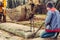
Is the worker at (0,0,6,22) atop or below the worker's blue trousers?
atop

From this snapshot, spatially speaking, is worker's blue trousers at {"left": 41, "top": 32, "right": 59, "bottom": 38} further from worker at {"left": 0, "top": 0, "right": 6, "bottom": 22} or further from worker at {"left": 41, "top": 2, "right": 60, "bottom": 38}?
worker at {"left": 0, "top": 0, "right": 6, "bottom": 22}

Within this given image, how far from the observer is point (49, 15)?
467 cm

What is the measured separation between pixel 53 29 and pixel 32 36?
800 mm

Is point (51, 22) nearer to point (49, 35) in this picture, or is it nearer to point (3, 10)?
point (49, 35)

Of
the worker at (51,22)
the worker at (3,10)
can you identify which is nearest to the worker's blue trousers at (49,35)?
the worker at (51,22)

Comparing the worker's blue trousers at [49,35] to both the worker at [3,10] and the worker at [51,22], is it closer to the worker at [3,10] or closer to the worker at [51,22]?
the worker at [51,22]

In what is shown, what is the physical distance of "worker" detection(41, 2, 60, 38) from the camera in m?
4.70

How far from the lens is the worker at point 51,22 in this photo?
4.70 metres

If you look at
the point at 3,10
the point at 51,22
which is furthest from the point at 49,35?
the point at 3,10

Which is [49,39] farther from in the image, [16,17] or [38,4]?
[16,17]

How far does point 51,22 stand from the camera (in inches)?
188

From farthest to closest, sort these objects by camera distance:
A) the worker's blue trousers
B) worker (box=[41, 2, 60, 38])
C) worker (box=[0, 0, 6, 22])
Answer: worker (box=[0, 0, 6, 22]) → the worker's blue trousers → worker (box=[41, 2, 60, 38])

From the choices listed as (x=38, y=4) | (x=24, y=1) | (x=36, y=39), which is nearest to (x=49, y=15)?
(x=36, y=39)

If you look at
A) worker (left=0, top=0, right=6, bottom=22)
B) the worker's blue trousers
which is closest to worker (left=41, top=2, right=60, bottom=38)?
the worker's blue trousers
